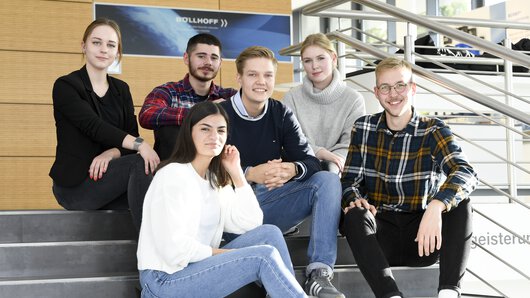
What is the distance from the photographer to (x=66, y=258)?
264 cm

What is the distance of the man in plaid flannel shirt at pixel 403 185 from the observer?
95.3 inches

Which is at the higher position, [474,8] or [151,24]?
[474,8]

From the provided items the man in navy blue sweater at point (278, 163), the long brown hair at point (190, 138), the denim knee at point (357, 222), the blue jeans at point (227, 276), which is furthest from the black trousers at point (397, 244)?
the long brown hair at point (190, 138)

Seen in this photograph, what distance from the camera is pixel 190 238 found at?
83.0 inches

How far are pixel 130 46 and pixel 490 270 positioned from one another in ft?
8.98

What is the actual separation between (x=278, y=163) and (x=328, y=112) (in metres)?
0.55

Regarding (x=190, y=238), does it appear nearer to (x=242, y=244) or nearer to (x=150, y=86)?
(x=242, y=244)

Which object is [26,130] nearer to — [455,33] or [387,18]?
[387,18]

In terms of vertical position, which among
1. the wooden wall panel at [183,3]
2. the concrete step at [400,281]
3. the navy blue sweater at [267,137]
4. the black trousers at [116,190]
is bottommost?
the concrete step at [400,281]

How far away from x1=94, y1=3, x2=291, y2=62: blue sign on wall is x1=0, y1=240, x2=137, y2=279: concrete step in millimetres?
2313

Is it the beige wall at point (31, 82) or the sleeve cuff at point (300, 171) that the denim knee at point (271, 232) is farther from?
the beige wall at point (31, 82)

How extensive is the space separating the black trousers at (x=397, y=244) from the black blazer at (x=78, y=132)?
3.22ft

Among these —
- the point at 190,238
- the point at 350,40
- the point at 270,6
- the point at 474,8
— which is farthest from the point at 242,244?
the point at 474,8

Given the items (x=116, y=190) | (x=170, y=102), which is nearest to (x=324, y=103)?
(x=170, y=102)
